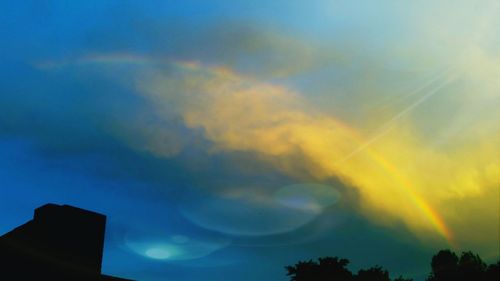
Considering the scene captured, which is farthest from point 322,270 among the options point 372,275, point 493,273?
point 493,273

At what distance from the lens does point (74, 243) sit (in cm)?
2159

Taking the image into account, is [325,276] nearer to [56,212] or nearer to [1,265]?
[56,212]

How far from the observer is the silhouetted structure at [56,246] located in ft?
58.4

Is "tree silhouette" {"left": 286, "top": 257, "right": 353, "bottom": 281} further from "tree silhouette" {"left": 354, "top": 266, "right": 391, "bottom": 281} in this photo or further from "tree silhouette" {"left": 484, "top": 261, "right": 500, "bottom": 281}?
"tree silhouette" {"left": 484, "top": 261, "right": 500, "bottom": 281}

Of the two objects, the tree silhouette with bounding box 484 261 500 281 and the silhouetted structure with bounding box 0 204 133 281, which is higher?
the silhouetted structure with bounding box 0 204 133 281

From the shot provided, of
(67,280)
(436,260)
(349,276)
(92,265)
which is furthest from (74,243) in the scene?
(436,260)

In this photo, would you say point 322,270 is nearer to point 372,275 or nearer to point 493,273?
point 372,275

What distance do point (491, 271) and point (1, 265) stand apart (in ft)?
72.7

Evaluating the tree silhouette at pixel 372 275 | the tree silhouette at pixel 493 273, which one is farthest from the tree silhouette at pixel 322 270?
the tree silhouette at pixel 493 273

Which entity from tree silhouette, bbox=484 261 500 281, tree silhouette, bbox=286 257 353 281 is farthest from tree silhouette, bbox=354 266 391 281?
tree silhouette, bbox=484 261 500 281

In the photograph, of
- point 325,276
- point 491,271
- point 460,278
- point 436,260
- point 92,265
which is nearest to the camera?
point 491,271

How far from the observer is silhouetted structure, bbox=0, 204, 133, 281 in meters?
17.8

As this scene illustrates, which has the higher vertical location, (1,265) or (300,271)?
(300,271)

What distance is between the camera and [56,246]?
68.4ft
